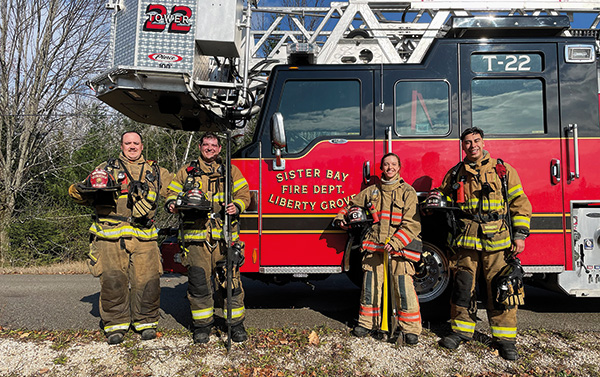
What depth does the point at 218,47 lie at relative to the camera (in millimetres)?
4133

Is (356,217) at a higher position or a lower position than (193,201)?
lower

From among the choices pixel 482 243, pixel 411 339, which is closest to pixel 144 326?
pixel 411 339

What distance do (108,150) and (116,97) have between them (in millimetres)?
8591

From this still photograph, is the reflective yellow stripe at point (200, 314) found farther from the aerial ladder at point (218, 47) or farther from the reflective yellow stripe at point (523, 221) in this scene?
the reflective yellow stripe at point (523, 221)

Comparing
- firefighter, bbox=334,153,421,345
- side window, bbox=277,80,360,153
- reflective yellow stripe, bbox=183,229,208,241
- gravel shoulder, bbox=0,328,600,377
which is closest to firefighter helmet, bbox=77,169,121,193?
reflective yellow stripe, bbox=183,229,208,241

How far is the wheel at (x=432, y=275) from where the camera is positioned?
4.18m

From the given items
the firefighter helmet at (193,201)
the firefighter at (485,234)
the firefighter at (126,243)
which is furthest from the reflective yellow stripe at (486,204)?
the firefighter at (126,243)

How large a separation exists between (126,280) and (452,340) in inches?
126

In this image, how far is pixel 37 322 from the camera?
447 cm

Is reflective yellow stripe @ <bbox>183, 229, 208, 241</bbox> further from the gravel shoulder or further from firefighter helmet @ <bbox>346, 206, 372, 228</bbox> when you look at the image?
firefighter helmet @ <bbox>346, 206, 372, 228</bbox>

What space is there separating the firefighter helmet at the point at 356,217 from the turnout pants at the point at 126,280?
204cm

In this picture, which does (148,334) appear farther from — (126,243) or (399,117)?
(399,117)

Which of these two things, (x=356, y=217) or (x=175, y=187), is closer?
(x=356, y=217)

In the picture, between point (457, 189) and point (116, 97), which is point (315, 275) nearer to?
point (457, 189)
